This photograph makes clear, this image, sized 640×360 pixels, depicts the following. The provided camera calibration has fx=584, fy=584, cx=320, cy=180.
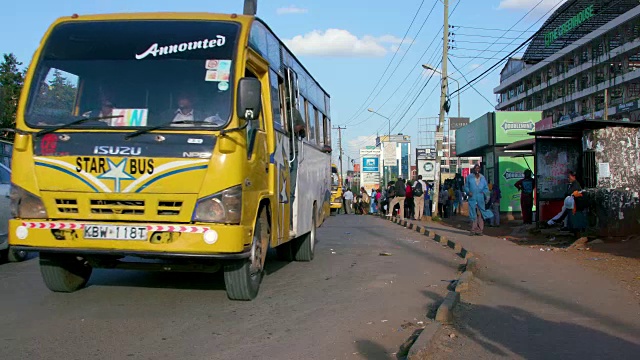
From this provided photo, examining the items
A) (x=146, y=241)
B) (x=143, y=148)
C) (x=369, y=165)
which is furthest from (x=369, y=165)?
(x=146, y=241)

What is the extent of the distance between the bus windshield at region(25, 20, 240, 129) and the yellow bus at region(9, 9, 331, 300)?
12 millimetres

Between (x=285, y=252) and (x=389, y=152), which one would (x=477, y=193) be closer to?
(x=285, y=252)

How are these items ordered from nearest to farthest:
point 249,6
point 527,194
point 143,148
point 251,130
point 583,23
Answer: point 143,148
point 251,130
point 249,6
point 527,194
point 583,23

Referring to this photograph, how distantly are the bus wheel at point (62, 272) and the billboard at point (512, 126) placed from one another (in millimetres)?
19021

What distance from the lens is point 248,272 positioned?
6391mm

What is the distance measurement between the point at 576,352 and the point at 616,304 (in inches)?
82.4

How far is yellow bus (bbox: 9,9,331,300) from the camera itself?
5.68m

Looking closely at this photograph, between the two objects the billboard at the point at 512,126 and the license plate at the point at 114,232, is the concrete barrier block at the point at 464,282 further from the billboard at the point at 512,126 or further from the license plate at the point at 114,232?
the billboard at the point at 512,126

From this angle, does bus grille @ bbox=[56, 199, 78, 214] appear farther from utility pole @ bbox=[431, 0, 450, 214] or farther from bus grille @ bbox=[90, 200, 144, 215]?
utility pole @ bbox=[431, 0, 450, 214]

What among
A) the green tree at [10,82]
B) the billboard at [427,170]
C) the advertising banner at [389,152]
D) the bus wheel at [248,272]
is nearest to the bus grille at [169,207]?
the bus wheel at [248,272]

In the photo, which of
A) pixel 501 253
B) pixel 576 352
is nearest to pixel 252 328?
pixel 576 352

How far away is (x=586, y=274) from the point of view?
332 inches

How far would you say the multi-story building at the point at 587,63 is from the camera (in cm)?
5894

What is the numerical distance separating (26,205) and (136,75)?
171 cm
